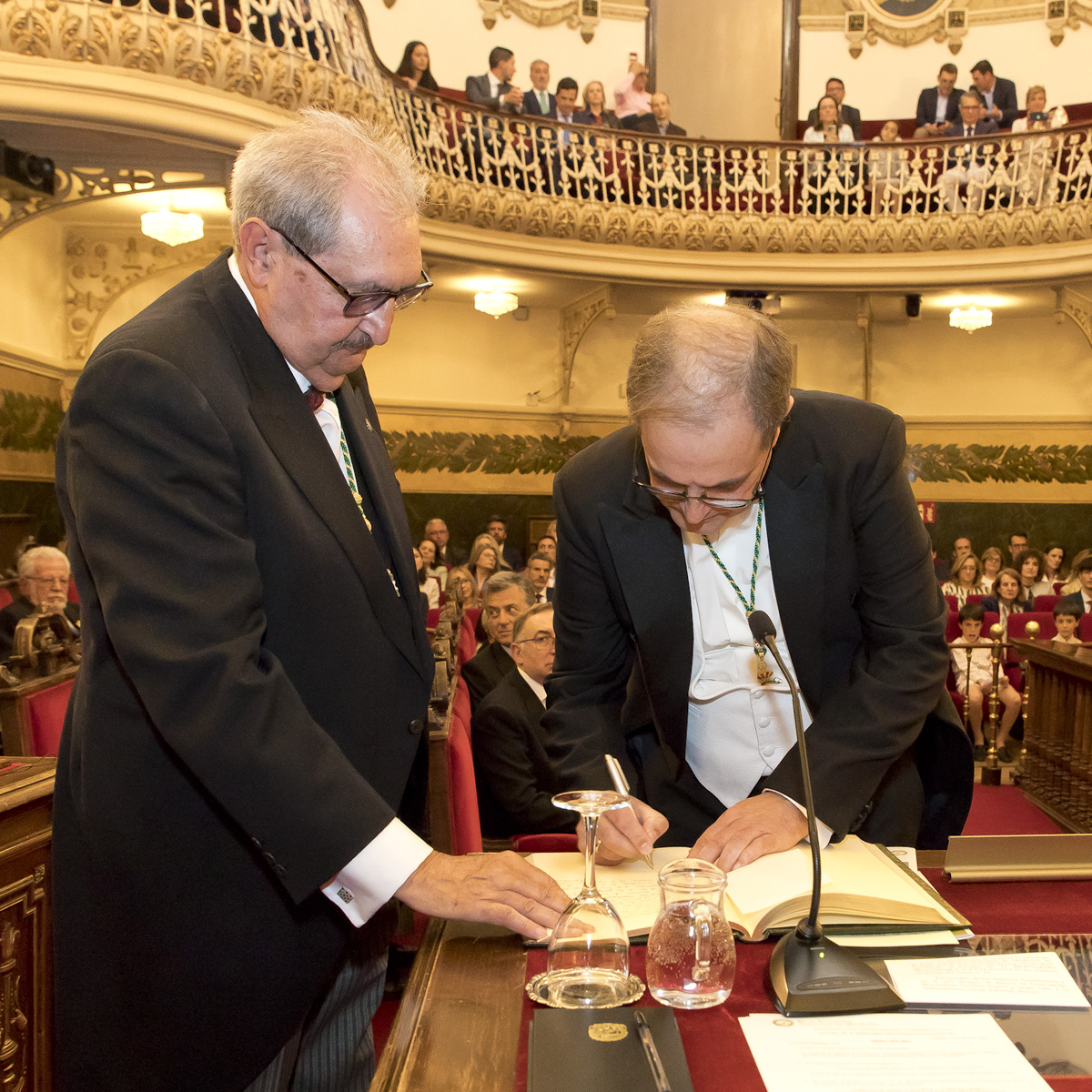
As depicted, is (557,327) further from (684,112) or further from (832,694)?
(832,694)

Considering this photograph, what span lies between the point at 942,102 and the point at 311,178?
13.6 metres

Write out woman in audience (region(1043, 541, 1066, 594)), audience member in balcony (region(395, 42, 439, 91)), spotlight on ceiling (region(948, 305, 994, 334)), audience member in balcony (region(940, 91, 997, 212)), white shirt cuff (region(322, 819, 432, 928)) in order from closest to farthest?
white shirt cuff (region(322, 819, 432, 928)) → audience member in balcony (region(395, 42, 439, 91)) → woman in audience (region(1043, 541, 1066, 594)) → audience member in balcony (region(940, 91, 997, 212)) → spotlight on ceiling (region(948, 305, 994, 334))

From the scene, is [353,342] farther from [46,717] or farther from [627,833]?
[46,717]

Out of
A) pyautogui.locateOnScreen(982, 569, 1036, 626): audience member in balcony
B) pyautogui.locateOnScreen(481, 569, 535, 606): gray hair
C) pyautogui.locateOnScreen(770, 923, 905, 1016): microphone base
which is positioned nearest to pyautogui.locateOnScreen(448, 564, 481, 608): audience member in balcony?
pyautogui.locateOnScreen(481, 569, 535, 606): gray hair

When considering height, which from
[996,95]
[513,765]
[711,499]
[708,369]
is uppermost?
[996,95]

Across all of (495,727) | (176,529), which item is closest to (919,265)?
(495,727)

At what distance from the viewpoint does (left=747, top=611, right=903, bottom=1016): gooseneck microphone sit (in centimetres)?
128

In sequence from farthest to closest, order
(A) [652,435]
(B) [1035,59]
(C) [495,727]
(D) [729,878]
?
(B) [1035,59], (C) [495,727], (A) [652,435], (D) [729,878]

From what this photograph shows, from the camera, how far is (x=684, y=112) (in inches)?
573

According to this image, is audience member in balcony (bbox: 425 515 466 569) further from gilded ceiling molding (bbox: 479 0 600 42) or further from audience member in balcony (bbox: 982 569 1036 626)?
gilded ceiling molding (bbox: 479 0 600 42)

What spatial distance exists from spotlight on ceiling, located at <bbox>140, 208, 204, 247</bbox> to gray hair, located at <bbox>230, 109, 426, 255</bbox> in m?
8.15

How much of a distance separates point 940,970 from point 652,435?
89 cm

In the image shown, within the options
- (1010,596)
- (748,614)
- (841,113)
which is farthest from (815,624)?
(841,113)

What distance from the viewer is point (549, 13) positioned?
1294cm
